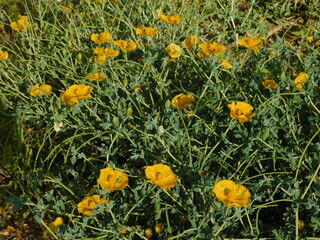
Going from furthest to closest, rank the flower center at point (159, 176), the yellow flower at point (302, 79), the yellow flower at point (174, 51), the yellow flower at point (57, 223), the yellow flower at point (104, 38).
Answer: the yellow flower at point (104, 38) < the yellow flower at point (174, 51) < the yellow flower at point (302, 79) < the yellow flower at point (57, 223) < the flower center at point (159, 176)

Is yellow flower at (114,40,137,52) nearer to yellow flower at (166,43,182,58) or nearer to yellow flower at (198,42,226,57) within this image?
yellow flower at (166,43,182,58)

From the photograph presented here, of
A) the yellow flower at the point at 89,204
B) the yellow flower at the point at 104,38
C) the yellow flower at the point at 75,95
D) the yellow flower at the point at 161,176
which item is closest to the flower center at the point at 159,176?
the yellow flower at the point at 161,176

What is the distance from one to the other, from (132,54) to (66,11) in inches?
17.1

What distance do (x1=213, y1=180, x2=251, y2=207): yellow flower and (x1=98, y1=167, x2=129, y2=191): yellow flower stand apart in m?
0.31

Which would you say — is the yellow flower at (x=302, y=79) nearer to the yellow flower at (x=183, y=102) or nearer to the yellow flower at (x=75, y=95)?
the yellow flower at (x=183, y=102)

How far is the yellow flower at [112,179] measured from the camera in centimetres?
123

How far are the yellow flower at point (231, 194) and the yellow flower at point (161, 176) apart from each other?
14 cm

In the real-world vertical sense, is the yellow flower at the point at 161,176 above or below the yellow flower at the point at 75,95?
below

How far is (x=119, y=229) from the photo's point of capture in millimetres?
1211

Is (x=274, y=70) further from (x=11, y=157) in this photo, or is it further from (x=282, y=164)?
(x=11, y=157)

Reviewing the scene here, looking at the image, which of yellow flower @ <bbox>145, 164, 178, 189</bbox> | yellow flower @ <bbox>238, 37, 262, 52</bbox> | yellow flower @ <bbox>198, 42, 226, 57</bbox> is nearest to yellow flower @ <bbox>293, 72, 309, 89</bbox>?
yellow flower @ <bbox>238, 37, 262, 52</bbox>

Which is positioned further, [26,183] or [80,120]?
[26,183]

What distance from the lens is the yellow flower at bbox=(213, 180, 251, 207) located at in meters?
1.10

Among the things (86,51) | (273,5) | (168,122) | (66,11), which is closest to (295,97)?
(168,122)
